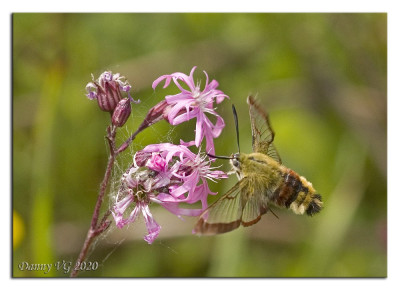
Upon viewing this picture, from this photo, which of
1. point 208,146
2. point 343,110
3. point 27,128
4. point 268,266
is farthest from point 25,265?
point 343,110

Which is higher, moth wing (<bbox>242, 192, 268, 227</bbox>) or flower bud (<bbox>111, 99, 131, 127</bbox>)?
flower bud (<bbox>111, 99, 131, 127</bbox>)

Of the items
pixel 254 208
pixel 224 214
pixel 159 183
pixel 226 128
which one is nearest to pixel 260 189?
pixel 254 208

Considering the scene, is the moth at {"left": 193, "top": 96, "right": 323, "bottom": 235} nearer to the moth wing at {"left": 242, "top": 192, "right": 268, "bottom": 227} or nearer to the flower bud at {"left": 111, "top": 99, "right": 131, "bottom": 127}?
the moth wing at {"left": 242, "top": 192, "right": 268, "bottom": 227}

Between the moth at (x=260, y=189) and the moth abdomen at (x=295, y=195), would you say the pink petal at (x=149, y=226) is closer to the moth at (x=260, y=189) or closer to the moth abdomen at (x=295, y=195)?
the moth at (x=260, y=189)

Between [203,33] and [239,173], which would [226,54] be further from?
[239,173]

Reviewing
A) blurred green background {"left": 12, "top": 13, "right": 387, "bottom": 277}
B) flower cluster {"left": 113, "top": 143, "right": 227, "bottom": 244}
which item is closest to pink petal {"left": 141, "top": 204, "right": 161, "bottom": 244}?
flower cluster {"left": 113, "top": 143, "right": 227, "bottom": 244}

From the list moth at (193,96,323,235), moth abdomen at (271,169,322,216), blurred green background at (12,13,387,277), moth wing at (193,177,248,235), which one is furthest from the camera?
blurred green background at (12,13,387,277)
